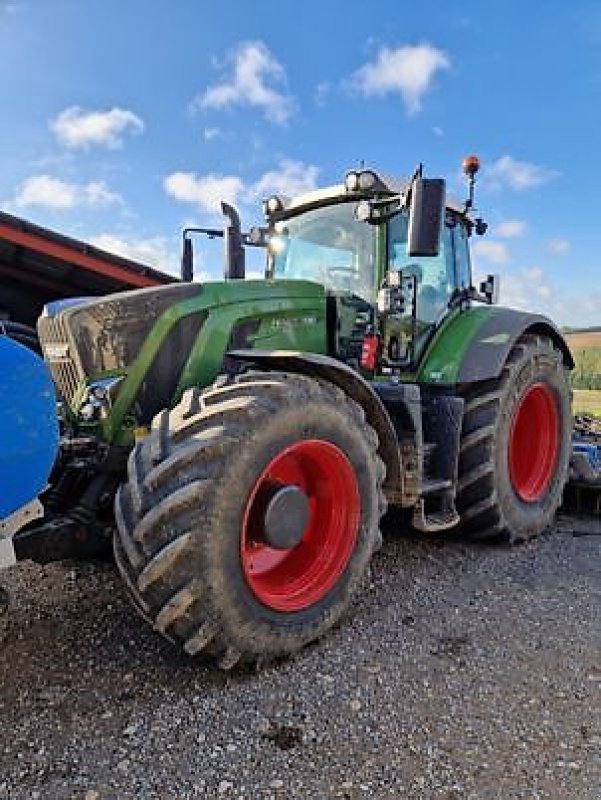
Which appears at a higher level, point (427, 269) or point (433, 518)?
point (427, 269)

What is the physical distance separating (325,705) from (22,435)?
1.46 m

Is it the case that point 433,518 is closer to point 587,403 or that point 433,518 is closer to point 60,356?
point 60,356

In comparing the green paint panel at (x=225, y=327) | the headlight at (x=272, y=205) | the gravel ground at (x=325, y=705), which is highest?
the headlight at (x=272, y=205)

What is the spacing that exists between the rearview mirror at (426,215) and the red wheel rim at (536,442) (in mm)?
1838

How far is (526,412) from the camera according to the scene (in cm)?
521

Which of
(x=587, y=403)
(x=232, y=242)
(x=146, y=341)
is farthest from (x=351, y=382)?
(x=587, y=403)

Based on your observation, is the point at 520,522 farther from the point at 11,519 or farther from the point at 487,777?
the point at 11,519

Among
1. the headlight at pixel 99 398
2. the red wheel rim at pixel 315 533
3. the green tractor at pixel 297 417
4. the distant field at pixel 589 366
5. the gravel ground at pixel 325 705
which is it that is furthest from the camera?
the distant field at pixel 589 366

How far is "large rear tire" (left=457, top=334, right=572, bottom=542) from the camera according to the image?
4.38 meters

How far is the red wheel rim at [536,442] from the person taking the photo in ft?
16.6

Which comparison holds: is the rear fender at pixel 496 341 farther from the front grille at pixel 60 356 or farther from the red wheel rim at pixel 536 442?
the front grille at pixel 60 356

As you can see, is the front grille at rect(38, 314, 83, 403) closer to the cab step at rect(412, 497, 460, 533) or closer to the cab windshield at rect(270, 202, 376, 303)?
the cab windshield at rect(270, 202, 376, 303)

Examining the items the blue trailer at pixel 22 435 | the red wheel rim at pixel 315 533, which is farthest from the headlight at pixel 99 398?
the red wheel rim at pixel 315 533

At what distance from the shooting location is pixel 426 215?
362 cm
